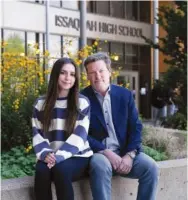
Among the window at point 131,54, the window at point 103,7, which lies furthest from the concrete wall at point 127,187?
the window at point 131,54

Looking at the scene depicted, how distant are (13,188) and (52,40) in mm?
19718

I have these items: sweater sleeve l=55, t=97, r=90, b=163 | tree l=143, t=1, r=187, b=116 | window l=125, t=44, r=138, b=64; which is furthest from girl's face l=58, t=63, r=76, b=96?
window l=125, t=44, r=138, b=64

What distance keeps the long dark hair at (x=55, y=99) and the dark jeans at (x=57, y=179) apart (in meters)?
0.27

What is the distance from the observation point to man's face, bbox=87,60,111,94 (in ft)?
12.8

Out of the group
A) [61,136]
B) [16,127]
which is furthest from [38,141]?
[16,127]

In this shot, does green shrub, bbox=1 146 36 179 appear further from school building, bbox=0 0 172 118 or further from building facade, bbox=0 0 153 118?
building facade, bbox=0 0 153 118

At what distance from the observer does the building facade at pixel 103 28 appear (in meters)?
21.6

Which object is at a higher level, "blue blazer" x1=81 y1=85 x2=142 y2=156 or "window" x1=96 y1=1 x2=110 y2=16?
"window" x1=96 y1=1 x2=110 y2=16

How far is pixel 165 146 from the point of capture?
263 inches

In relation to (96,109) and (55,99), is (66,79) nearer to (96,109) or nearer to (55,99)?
(55,99)

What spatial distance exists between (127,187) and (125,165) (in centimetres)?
56

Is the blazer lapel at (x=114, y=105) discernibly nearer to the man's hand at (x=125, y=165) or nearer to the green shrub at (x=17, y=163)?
the man's hand at (x=125, y=165)

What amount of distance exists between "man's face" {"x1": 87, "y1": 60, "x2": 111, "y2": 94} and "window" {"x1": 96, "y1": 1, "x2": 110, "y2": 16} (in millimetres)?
21661

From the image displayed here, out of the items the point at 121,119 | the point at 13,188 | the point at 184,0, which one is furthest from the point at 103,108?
the point at 184,0
